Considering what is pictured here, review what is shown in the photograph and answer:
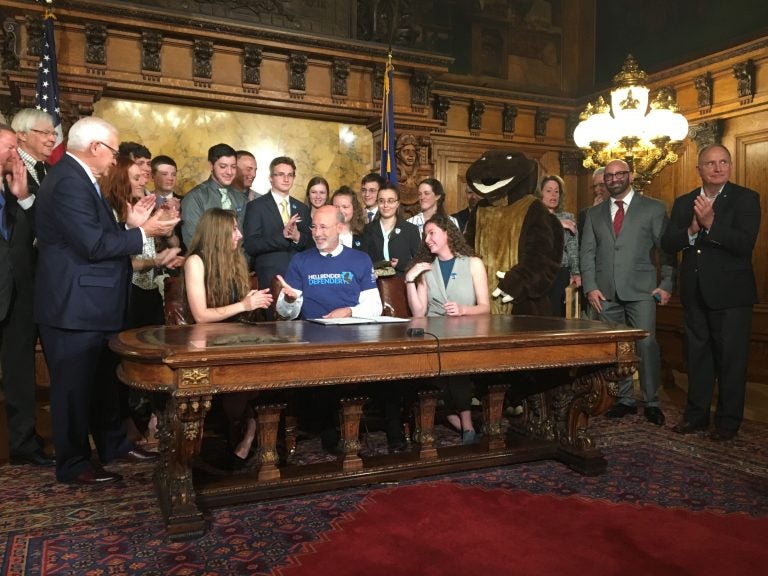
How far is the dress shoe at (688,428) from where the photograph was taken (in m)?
4.18

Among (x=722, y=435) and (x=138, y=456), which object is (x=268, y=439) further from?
(x=722, y=435)

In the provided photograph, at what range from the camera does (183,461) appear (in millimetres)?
2678

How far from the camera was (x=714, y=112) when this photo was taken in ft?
22.9

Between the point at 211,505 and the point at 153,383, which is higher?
the point at 153,383

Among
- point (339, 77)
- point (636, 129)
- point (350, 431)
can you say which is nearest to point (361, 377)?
point (350, 431)

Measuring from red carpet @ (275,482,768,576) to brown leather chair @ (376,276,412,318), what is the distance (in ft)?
5.12

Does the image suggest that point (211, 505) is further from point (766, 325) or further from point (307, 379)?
point (766, 325)

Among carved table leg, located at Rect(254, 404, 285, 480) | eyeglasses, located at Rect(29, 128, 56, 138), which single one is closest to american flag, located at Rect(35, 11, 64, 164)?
eyeglasses, located at Rect(29, 128, 56, 138)

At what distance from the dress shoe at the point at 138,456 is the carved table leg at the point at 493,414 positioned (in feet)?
5.83

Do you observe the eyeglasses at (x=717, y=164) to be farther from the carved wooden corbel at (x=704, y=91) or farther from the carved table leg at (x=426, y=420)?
the carved wooden corbel at (x=704, y=91)

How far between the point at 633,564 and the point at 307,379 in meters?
1.33

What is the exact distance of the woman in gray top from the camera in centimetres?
402

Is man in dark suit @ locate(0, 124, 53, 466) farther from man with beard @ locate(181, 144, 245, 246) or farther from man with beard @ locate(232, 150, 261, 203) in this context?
man with beard @ locate(232, 150, 261, 203)

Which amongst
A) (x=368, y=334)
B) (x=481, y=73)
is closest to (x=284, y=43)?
(x=481, y=73)
